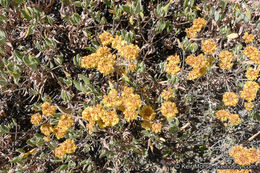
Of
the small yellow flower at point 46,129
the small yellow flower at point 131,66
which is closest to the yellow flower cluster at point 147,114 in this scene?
the small yellow flower at point 131,66

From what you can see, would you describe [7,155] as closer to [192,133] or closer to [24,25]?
[24,25]

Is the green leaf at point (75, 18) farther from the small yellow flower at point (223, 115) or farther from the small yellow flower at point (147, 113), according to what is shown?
the small yellow flower at point (223, 115)

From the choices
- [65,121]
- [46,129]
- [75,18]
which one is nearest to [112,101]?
[65,121]

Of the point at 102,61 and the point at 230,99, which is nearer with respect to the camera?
the point at 102,61

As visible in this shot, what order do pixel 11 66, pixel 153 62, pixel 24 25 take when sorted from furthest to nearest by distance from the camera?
pixel 153 62 → pixel 24 25 → pixel 11 66

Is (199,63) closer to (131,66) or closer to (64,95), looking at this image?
(131,66)

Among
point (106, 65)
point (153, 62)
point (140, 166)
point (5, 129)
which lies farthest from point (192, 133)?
point (5, 129)

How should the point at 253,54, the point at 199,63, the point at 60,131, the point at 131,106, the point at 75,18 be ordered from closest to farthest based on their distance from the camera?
the point at 131,106, the point at 199,63, the point at 60,131, the point at 253,54, the point at 75,18

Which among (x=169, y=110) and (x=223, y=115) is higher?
(x=169, y=110)
